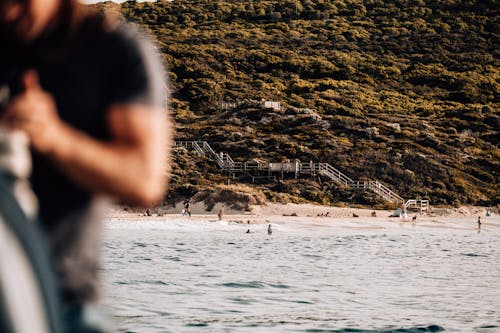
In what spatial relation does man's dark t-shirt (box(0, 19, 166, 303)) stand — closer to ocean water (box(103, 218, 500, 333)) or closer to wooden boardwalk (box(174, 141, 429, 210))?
ocean water (box(103, 218, 500, 333))

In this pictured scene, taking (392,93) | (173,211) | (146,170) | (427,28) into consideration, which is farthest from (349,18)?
(146,170)

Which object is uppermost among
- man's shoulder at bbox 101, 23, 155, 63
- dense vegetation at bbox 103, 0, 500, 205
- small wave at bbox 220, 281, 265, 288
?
dense vegetation at bbox 103, 0, 500, 205

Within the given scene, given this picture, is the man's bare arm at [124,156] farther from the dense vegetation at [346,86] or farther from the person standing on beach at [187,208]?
the dense vegetation at [346,86]

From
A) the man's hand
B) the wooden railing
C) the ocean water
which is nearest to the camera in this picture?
the man's hand

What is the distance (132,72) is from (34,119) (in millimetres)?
199

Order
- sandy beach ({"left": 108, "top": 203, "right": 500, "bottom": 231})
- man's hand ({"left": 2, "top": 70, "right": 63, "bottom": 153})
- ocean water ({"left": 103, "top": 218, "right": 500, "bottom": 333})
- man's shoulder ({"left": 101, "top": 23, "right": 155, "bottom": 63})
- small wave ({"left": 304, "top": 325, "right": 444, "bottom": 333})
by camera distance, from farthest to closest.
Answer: sandy beach ({"left": 108, "top": 203, "right": 500, "bottom": 231}) < ocean water ({"left": 103, "top": 218, "right": 500, "bottom": 333}) < small wave ({"left": 304, "top": 325, "right": 444, "bottom": 333}) < man's shoulder ({"left": 101, "top": 23, "right": 155, "bottom": 63}) < man's hand ({"left": 2, "top": 70, "right": 63, "bottom": 153})

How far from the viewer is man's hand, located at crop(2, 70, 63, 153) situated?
1387 mm

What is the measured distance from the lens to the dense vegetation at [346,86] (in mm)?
60875

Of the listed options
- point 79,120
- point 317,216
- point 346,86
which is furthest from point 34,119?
point 346,86

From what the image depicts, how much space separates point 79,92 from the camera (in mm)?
1508

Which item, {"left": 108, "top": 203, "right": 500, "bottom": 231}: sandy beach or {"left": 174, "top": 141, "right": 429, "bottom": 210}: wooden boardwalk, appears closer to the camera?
{"left": 108, "top": 203, "right": 500, "bottom": 231}: sandy beach

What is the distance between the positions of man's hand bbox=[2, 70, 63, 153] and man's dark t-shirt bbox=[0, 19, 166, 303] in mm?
27

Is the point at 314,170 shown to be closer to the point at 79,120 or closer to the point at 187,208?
the point at 187,208

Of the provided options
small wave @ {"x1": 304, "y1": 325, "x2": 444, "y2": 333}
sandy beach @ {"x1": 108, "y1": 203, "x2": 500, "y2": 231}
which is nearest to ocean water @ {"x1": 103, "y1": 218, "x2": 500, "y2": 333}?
small wave @ {"x1": 304, "y1": 325, "x2": 444, "y2": 333}
